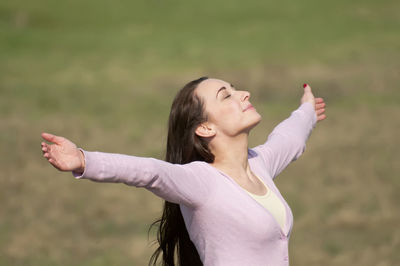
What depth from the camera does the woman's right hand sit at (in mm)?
3123

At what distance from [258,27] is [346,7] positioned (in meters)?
5.13

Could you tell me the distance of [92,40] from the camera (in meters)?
26.4

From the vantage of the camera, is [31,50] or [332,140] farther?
[31,50]

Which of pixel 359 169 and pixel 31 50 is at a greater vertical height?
pixel 31 50

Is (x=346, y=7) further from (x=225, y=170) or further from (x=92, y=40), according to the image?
(x=225, y=170)

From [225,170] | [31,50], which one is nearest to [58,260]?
[225,170]

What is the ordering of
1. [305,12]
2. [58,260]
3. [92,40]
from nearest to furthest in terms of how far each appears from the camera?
1. [58,260]
2. [92,40]
3. [305,12]

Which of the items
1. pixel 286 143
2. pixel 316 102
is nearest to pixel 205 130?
pixel 286 143

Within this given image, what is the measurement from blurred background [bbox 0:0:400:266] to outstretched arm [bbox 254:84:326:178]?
157 inches

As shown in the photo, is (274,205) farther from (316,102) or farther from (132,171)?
(316,102)

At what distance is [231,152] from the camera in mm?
3900

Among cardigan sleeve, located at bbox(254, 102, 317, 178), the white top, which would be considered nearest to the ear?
the white top

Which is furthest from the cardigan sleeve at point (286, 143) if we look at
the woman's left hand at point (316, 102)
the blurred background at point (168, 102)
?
the blurred background at point (168, 102)

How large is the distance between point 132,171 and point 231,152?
80 centimetres
